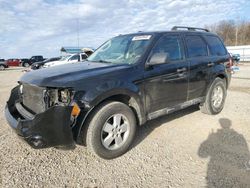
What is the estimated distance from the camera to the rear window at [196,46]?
15.7 ft

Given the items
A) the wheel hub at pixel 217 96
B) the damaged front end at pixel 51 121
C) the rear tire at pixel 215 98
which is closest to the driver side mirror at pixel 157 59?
the damaged front end at pixel 51 121

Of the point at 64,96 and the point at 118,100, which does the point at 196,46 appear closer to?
the point at 118,100

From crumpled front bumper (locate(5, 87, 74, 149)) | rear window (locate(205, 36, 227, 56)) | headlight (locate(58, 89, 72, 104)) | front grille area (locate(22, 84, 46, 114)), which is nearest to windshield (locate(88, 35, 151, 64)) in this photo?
headlight (locate(58, 89, 72, 104))

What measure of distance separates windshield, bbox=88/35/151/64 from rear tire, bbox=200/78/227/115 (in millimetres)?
2158

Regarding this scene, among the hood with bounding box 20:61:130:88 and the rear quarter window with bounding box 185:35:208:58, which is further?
the rear quarter window with bounding box 185:35:208:58

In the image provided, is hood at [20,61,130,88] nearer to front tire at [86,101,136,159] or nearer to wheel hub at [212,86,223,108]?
front tire at [86,101,136,159]

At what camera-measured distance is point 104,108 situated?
334 centimetres

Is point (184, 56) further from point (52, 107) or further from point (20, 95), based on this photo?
point (20, 95)

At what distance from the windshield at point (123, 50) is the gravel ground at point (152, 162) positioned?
4.95ft

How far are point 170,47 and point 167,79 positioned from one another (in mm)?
679

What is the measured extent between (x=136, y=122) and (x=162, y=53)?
4.15 ft

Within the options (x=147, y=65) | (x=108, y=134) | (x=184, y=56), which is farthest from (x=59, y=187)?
(x=184, y=56)

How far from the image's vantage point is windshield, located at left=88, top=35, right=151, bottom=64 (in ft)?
13.2

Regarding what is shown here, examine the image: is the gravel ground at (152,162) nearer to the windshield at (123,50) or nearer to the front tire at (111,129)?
the front tire at (111,129)
